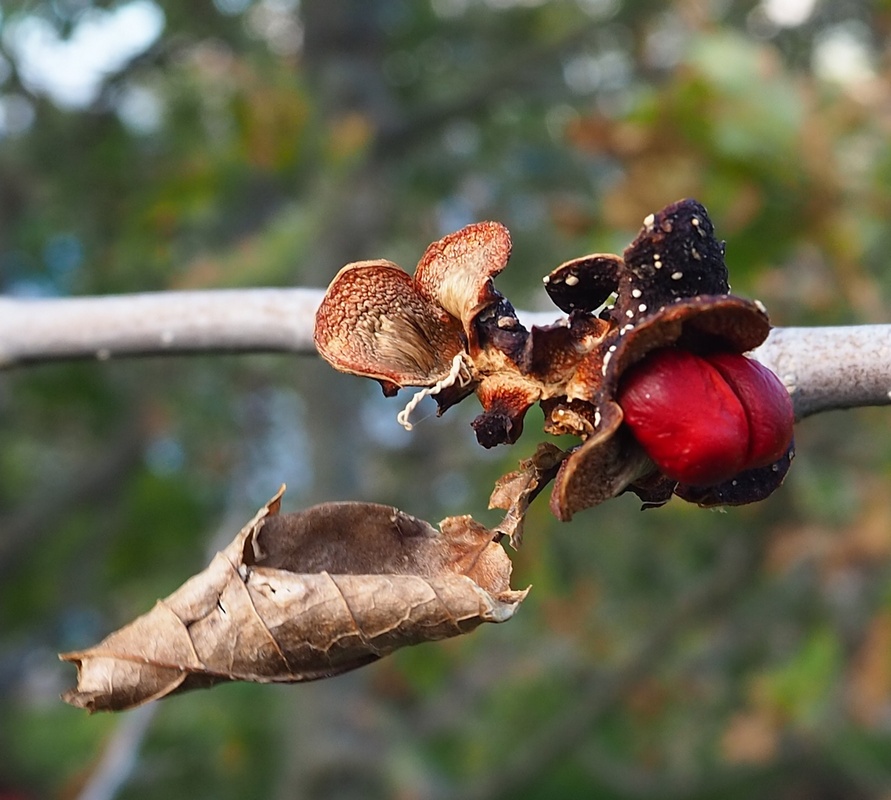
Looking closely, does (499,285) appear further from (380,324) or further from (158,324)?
(380,324)

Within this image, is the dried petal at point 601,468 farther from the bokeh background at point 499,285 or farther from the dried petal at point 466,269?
the bokeh background at point 499,285

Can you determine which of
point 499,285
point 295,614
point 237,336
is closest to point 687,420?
point 295,614

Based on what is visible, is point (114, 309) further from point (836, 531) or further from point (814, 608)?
point (814, 608)

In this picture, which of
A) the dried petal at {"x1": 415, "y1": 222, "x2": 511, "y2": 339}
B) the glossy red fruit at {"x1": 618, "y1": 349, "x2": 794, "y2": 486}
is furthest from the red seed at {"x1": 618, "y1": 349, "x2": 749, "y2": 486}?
the dried petal at {"x1": 415, "y1": 222, "x2": 511, "y2": 339}

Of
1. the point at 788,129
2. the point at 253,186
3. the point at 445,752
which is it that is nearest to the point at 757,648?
the point at 445,752

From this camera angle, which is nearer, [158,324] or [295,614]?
[295,614]
